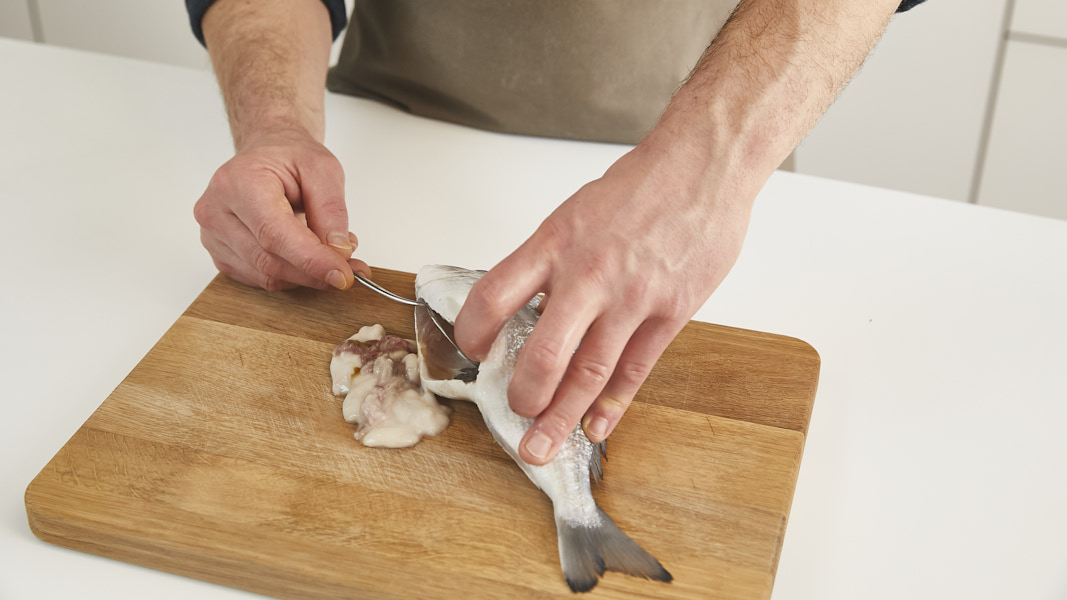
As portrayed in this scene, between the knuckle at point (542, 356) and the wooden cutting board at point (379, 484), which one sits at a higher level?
the knuckle at point (542, 356)

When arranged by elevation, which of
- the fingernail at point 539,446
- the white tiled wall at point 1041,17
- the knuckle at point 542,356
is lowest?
the fingernail at point 539,446

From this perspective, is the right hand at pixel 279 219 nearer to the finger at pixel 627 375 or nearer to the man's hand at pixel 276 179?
the man's hand at pixel 276 179

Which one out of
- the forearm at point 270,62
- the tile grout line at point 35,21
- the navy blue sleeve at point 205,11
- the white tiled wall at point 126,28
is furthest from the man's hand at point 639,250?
the tile grout line at point 35,21

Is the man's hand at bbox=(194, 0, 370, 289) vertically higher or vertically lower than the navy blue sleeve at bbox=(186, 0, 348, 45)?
lower

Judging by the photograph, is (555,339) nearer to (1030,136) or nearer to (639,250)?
(639,250)

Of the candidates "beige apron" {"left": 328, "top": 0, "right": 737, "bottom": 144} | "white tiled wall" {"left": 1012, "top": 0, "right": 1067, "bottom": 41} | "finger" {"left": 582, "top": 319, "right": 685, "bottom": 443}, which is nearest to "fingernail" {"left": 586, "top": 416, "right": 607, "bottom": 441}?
"finger" {"left": 582, "top": 319, "right": 685, "bottom": 443}

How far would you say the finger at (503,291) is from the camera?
96cm

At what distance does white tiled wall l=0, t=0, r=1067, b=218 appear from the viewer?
2.71 meters

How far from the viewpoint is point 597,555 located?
0.93 m

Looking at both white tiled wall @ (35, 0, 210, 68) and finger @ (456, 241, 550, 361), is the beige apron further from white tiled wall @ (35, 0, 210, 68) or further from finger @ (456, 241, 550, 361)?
white tiled wall @ (35, 0, 210, 68)

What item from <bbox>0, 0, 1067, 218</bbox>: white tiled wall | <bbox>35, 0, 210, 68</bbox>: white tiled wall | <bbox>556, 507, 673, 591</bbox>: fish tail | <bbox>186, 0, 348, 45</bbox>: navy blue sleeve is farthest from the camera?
<bbox>35, 0, 210, 68</bbox>: white tiled wall

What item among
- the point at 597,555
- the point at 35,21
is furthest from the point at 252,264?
the point at 35,21

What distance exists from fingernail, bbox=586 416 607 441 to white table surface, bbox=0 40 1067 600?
0.50 ft

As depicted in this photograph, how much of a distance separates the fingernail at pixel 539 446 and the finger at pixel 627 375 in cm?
6
